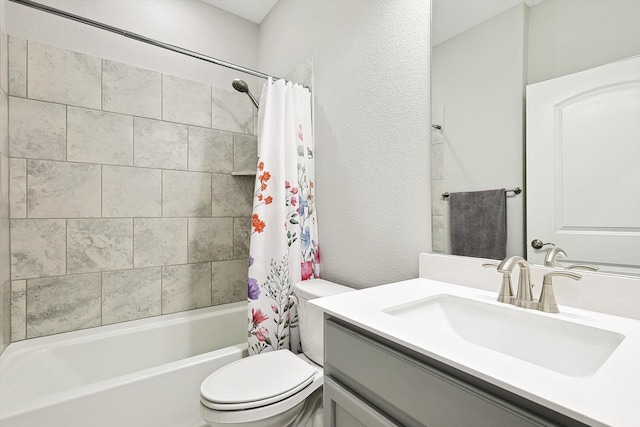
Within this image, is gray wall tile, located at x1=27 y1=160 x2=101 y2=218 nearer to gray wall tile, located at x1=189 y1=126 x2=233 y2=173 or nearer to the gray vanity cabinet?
gray wall tile, located at x1=189 y1=126 x2=233 y2=173

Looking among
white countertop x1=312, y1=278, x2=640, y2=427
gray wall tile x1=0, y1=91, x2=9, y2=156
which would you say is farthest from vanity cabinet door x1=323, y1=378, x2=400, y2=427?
gray wall tile x1=0, y1=91, x2=9, y2=156

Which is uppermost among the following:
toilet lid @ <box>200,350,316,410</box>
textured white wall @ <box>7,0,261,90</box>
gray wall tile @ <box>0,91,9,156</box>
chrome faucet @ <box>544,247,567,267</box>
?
textured white wall @ <box>7,0,261,90</box>

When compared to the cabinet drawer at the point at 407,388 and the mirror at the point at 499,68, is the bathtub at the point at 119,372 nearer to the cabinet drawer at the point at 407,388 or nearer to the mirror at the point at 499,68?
the cabinet drawer at the point at 407,388

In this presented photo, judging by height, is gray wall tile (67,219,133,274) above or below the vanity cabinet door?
above

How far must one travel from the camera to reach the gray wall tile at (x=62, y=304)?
1.59m

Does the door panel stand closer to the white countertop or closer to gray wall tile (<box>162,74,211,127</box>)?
the white countertop

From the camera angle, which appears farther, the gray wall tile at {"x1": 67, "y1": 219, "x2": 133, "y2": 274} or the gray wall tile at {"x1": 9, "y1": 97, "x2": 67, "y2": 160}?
the gray wall tile at {"x1": 67, "y1": 219, "x2": 133, "y2": 274}

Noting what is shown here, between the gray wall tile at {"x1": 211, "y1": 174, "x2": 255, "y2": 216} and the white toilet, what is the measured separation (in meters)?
1.00

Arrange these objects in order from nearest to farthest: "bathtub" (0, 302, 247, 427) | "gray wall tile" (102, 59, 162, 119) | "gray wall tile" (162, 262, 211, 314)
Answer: "bathtub" (0, 302, 247, 427), "gray wall tile" (102, 59, 162, 119), "gray wall tile" (162, 262, 211, 314)

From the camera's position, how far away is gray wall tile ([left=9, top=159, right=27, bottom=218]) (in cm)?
155

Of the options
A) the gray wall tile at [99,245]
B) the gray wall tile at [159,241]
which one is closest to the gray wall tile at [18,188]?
the gray wall tile at [99,245]

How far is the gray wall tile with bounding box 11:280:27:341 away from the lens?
1550 millimetres

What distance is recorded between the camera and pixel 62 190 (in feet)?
5.44

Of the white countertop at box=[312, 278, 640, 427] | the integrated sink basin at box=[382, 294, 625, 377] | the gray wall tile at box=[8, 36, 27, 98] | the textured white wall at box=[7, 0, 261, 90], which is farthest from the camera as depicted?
the textured white wall at box=[7, 0, 261, 90]
